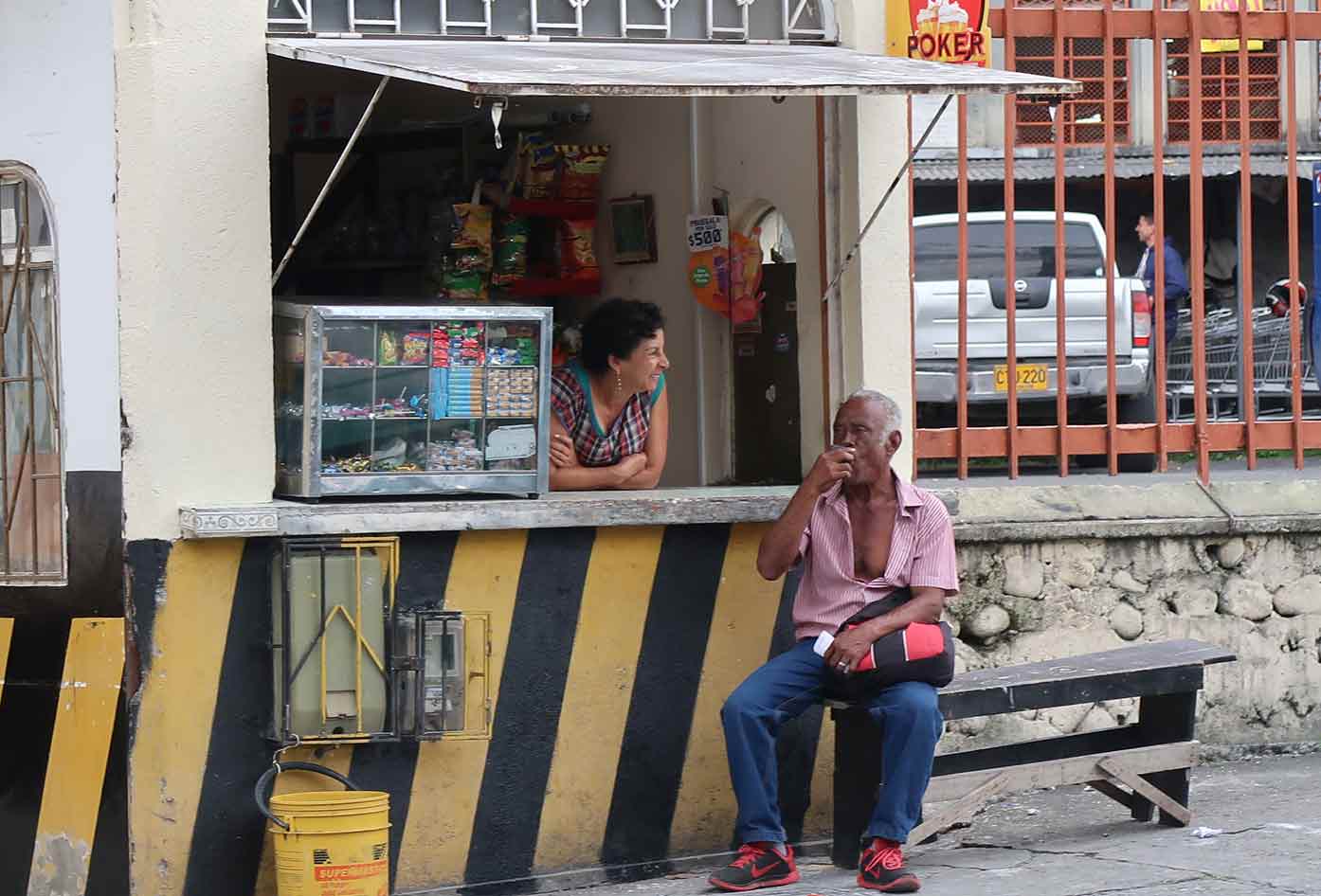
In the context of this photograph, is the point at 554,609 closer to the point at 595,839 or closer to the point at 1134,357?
the point at 595,839

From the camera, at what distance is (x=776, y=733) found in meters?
6.06

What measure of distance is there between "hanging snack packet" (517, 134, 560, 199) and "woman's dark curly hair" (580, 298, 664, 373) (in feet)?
3.51

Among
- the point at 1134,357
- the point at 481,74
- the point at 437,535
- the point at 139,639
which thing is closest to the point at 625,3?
the point at 481,74

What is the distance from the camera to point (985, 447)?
7391mm

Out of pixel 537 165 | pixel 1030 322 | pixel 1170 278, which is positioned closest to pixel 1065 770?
pixel 537 165

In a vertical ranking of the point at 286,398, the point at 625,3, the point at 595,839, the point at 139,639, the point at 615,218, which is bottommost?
the point at 595,839

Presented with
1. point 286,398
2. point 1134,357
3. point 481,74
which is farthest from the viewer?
point 1134,357

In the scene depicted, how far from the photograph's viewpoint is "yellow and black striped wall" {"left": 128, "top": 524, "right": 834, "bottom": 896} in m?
5.74

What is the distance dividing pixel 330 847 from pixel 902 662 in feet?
5.70

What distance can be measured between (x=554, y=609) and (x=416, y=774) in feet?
2.15

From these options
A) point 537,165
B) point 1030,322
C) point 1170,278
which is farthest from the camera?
point 1170,278

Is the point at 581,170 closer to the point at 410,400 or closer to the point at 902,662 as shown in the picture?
the point at 410,400

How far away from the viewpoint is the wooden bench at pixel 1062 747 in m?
→ 6.12

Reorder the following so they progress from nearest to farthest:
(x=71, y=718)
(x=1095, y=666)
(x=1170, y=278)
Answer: (x=71, y=718) → (x=1095, y=666) → (x=1170, y=278)
